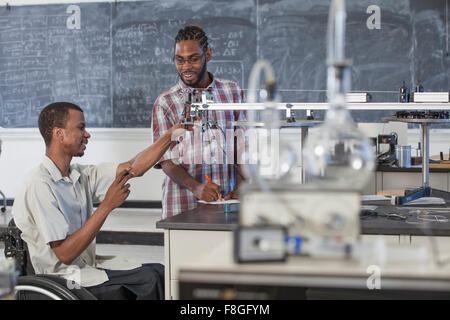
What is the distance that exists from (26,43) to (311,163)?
6005 millimetres

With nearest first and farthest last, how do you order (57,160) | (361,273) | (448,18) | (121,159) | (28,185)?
(361,273) → (28,185) → (57,160) → (448,18) → (121,159)

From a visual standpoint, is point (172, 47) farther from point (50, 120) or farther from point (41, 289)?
point (41, 289)

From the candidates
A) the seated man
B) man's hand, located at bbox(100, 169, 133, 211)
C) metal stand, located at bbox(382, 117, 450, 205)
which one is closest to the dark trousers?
the seated man

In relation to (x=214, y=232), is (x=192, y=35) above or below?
above

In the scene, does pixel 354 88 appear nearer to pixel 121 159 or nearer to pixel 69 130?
pixel 121 159

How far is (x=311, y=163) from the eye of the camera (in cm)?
108

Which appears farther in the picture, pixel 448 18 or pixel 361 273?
pixel 448 18

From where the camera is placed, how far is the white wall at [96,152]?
6363mm

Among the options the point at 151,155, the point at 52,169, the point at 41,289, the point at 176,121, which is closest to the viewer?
the point at 41,289

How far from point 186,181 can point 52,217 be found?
98 centimetres

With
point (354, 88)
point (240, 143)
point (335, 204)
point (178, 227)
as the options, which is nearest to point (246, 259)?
point (335, 204)

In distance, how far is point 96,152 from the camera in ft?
21.2

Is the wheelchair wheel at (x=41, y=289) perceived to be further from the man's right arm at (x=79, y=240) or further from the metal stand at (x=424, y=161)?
the metal stand at (x=424, y=161)

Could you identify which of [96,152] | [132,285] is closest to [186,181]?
[132,285]
